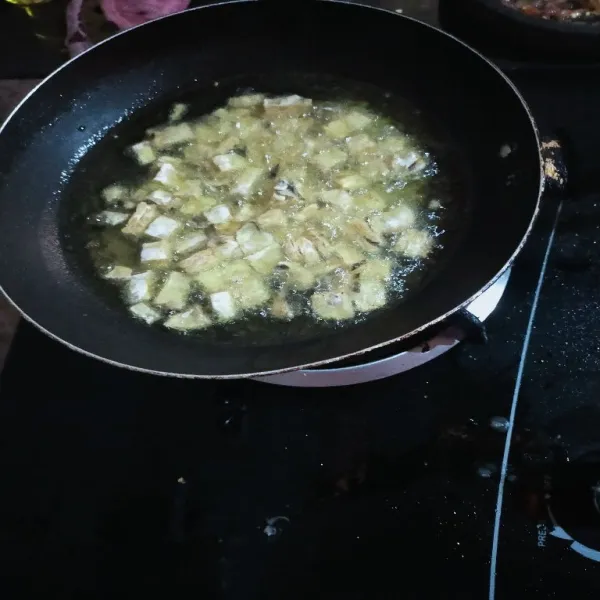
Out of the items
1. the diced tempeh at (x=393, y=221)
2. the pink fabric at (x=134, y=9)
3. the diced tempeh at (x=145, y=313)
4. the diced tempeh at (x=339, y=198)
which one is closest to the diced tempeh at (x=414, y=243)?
the diced tempeh at (x=393, y=221)

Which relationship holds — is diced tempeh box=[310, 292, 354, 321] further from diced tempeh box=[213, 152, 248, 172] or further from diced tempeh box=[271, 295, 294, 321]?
diced tempeh box=[213, 152, 248, 172]

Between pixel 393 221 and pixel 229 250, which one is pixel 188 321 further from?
pixel 393 221

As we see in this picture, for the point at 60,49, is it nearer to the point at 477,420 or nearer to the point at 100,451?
the point at 100,451

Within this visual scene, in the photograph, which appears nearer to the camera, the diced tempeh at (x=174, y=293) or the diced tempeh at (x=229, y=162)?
the diced tempeh at (x=174, y=293)

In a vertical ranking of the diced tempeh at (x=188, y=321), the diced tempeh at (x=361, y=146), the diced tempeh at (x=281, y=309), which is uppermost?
the diced tempeh at (x=361, y=146)

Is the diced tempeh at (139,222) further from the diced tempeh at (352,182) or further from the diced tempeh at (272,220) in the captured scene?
the diced tempeh at (352,182)

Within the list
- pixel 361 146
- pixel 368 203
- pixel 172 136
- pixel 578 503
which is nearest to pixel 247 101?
pixel 172 136

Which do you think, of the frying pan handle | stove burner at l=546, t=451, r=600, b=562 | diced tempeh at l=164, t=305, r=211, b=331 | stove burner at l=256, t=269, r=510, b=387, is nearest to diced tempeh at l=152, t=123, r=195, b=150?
diced tempeh at l=164, t=305, r=211, b=331
